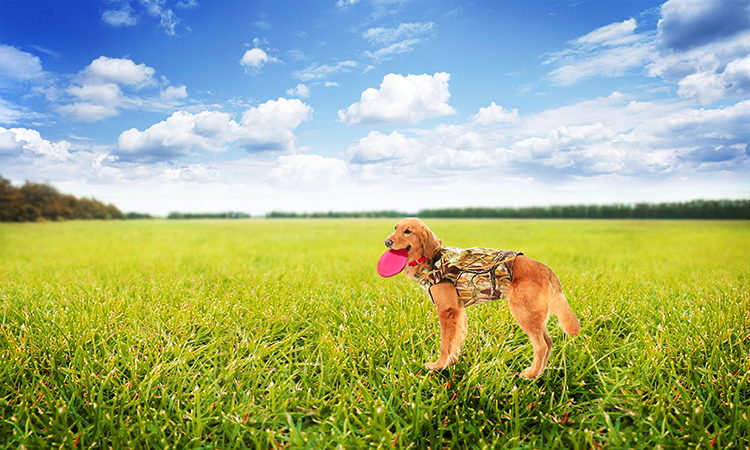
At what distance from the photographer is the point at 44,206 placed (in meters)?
23.7

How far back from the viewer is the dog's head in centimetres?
228

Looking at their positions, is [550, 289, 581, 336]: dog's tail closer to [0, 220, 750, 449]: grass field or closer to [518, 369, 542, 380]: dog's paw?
[518, 369, 542, 380]: dog's paw

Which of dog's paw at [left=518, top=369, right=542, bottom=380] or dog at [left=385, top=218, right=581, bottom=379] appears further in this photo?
dog's paw at [left=518, top=369, right=542, bottom=380]

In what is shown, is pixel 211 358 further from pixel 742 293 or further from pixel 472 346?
pixel 742 293

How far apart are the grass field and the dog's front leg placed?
429 mm

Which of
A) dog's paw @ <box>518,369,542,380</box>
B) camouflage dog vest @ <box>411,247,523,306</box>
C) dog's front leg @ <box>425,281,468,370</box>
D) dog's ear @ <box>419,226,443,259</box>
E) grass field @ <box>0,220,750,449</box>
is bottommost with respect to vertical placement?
grass field @ <box>0,220,750,449</box>

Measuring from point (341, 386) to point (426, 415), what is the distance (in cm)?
73

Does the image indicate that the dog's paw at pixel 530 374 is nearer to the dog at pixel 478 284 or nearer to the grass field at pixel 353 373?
the dog at pixel 478 284

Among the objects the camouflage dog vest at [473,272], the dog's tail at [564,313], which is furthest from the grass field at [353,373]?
the camouflage dog vest at [473,272]

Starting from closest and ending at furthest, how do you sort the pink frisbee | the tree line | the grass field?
the pink frisbee < the grass field < the tree line

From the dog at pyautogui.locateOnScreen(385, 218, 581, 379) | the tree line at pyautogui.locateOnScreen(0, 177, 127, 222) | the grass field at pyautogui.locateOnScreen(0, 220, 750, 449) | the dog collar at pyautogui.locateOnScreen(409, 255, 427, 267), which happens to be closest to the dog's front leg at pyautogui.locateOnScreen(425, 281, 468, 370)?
the dog at pyautogui.locateOnScreen(385, 218, 581, 379)

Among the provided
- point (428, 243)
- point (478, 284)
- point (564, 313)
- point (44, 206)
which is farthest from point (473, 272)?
point (44, 206)

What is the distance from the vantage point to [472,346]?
320cm

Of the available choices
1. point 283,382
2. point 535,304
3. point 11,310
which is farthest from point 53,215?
point 535,304
